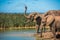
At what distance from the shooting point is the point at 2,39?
47.6 ft

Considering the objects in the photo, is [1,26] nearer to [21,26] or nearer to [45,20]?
[21,26]

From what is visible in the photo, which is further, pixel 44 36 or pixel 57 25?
pixel 44 36

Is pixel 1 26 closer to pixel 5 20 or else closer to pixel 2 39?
pixel 5 20

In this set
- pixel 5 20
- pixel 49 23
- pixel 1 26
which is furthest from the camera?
pixel 5 20

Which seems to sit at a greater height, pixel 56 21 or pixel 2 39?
pixel 56 21

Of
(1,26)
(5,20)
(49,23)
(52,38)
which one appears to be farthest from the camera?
(5,20)

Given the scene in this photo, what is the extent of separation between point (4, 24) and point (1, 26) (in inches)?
26.6

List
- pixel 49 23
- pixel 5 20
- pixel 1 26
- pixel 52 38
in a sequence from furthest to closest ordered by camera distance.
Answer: pixel 5 20
pixel 1 26
pixel 52 38
pixel 49 23

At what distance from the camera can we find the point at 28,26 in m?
23.2

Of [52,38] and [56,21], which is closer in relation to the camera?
[56,21]

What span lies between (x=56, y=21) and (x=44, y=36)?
1978 mm

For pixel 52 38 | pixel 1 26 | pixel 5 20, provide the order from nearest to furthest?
pixel 52 38 → pixel 1 26 → pixel 5 20

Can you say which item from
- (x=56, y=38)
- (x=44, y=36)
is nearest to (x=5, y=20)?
(x=44, y=36)

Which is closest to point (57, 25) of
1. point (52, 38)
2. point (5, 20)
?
point (52, 38)
